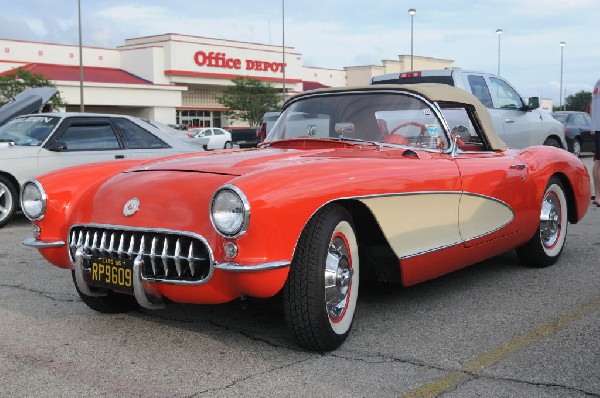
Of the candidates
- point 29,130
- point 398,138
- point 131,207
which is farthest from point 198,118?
point 131,207

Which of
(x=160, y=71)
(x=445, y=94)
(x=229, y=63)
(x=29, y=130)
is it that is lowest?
(x=29, y=130)

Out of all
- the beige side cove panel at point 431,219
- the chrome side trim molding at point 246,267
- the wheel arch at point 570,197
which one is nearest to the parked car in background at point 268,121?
the wheel arch at point 570,197

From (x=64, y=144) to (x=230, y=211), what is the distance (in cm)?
598

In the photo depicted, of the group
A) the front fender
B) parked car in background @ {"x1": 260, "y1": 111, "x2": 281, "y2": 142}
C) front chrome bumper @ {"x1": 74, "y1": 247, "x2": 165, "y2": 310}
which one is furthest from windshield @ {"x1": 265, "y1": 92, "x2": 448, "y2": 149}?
parked car in background @ {"x1": 260, "y1": 111, "x2": 281, "y2": 142}

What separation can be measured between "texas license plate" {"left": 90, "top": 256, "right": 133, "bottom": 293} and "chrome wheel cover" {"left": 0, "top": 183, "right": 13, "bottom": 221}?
5.16 m

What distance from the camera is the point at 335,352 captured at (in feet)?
11.8

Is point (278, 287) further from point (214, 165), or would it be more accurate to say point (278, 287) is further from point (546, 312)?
point (546, 312)

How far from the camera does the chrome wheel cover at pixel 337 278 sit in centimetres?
365

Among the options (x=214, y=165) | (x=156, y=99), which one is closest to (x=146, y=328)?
(x=214, y=165)

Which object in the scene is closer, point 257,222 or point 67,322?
point 257,222

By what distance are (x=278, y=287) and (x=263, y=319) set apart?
2.95 ft

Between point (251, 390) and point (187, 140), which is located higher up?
point (187, 140)

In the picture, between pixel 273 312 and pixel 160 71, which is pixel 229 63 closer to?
pixel 160 71

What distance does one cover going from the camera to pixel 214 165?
389cm
